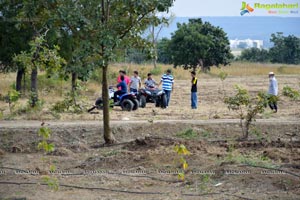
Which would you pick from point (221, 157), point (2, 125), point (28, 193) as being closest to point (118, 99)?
point (2, 125)

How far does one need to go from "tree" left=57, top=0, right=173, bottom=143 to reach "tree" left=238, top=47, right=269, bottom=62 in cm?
6038

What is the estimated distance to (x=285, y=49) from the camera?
7106 cm

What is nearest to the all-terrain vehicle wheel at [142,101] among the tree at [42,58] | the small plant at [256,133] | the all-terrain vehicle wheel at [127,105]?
the all-terrain vehicle wheel at [127,105]

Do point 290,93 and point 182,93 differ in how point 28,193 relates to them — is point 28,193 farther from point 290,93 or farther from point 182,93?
point 182,93

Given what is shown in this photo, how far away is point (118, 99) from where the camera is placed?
22.2 meters

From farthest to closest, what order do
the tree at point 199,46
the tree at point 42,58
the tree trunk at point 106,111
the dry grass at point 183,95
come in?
the tree at point 199,46 < the dry grass at point 183,95 < the tree trunk at point 106,111 < the tree at point 42,58

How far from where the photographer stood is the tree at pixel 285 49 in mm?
70375

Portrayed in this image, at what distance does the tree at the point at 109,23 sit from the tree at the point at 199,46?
1449 inches

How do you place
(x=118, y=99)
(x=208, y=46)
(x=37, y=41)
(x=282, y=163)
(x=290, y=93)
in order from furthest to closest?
(x=208, y=46) → (x=118, y=99) → (x=290, y=93) → (x=282, y=163) → (x=37, y=41)

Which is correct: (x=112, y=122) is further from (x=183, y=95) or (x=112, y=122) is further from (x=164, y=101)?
(x=183, y=95)

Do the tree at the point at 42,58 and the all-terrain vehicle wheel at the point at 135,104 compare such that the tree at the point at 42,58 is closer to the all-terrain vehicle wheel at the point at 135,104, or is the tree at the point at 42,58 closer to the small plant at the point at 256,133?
the small plant at the point at 256,133

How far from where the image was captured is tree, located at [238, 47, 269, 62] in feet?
243

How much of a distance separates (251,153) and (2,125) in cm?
732

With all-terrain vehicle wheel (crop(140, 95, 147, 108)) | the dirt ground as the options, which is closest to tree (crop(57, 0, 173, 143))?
the dirt ground
